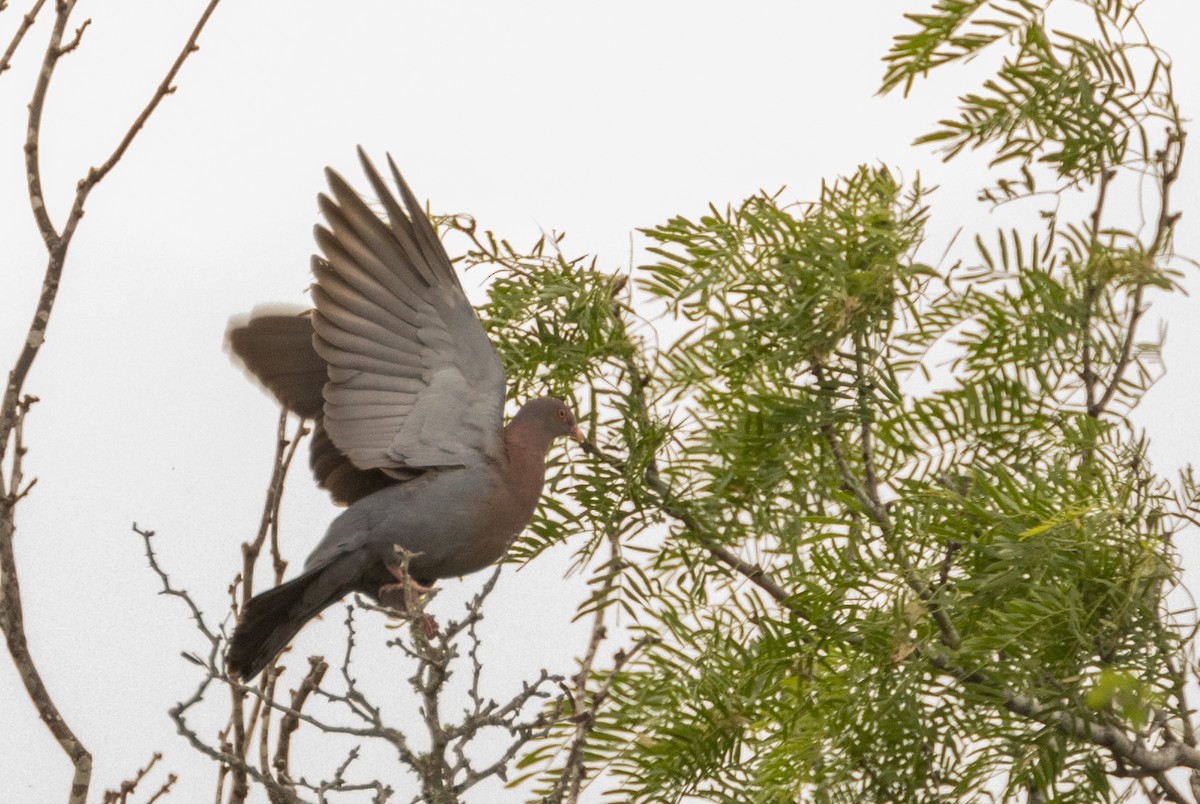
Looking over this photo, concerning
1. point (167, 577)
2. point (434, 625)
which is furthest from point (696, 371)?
point (167, 577)

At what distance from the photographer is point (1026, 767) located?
5.79 ft

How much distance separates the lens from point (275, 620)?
2475mm

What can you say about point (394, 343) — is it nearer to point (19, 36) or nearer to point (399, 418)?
point (399, 418)

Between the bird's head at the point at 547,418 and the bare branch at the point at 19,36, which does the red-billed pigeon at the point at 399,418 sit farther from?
the bare branch at the point at 19,36

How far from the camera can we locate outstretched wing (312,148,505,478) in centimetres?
247

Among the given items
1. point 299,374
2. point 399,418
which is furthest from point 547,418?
point 299,374

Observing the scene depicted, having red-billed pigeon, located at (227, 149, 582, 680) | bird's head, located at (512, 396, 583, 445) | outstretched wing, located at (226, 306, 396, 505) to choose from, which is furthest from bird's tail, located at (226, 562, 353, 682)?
bird's head, located at (512, 396, 583, 445)

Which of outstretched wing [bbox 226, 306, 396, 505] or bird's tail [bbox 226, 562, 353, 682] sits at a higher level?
outstretched wing [bbox 226, 306, 396, 505]

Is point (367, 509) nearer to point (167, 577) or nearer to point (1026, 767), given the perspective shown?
point (167, 577)

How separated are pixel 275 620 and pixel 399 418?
1.33 ft

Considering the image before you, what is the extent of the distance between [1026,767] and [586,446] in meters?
0.81

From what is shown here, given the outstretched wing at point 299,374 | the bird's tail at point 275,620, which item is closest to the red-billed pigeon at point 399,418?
the bird's tail at point 275,620

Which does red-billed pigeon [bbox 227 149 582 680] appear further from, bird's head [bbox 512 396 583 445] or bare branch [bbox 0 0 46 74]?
bare branch [bbox 0 0 46 74]

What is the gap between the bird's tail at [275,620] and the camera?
2428 millimetres
